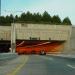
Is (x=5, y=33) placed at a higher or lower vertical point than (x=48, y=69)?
higher

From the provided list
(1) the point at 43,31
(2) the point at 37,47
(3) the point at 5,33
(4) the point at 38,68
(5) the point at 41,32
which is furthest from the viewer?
(2) the point at 37,47

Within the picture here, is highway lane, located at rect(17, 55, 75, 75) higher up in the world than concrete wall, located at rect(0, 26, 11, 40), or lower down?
lower down

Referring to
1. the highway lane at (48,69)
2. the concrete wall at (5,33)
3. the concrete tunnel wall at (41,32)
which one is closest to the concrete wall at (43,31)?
the concrete tunnel wall at (41,32)

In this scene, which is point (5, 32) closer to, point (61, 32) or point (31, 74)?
point (61, 32)

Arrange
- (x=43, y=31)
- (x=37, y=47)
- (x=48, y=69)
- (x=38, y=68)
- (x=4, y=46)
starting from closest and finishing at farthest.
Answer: (x=48, y=69), (x=38, y=68), (x=43, y=31), (x=37, y=47), (x=4, y=46)

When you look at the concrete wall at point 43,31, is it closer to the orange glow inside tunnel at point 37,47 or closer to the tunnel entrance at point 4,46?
the orange glow inside tunnel at point 37,47

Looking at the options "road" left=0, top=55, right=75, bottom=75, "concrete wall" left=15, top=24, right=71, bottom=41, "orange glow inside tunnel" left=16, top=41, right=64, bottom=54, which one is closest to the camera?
"road" left=0, top=55, right=75, bottom=75

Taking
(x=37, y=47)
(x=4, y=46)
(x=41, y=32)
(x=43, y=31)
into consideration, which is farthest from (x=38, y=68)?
(x=4, y=46)

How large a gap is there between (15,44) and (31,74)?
95717 millimetres

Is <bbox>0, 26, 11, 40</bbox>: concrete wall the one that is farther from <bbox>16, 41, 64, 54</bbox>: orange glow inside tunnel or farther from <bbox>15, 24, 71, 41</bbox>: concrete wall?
<bbox>16, 41, 64, 54</bbox>: orange glow inside tunnel

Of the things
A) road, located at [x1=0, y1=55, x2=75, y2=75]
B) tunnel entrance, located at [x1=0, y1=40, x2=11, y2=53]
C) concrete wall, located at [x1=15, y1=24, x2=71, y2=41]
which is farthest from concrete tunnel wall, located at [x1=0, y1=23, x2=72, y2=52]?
road, located at [x1=0, y1=55, x2=75, y2=75]

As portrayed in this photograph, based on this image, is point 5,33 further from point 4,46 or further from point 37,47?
point 4,46

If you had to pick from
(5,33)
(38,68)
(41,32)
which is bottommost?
(38,68)

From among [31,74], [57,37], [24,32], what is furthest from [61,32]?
[31,74]
